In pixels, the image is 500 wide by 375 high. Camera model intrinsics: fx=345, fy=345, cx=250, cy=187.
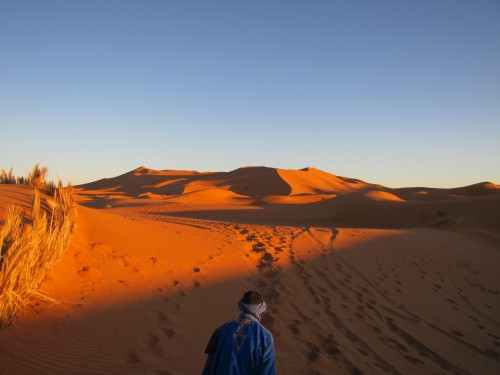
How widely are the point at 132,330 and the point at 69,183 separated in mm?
4217

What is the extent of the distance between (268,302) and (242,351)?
352 centimetres

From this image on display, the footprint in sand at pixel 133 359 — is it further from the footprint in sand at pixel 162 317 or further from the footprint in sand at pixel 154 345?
the footprint in sand at pixel 162 317

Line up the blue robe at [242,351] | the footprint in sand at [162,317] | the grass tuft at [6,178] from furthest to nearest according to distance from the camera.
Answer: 1. the grass tuft at [6,178]
2. the footprint in sand at [162,317]
3. the blue robe at [242,351]

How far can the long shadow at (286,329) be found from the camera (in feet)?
11.4

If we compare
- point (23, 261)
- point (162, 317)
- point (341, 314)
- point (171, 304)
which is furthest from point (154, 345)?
point (341, 314)

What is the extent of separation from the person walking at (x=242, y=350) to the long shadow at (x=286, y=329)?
159cm

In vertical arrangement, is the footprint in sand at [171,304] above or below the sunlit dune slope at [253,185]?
below

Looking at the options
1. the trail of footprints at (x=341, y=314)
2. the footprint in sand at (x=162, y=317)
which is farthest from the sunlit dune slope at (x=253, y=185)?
the footprint in sand at (x=162, y=317)

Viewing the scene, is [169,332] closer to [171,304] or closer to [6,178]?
[171,304]

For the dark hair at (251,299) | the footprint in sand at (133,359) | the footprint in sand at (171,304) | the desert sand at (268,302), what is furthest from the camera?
the footprint in sand at (171,304)

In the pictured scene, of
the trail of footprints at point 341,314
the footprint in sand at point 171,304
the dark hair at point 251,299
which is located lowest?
the trail of footprints at point 341,314

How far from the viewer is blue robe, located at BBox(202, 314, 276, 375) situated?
2.16 m

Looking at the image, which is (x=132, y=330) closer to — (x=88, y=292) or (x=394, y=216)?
(x=88, y=292)

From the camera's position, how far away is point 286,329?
15.7ft
